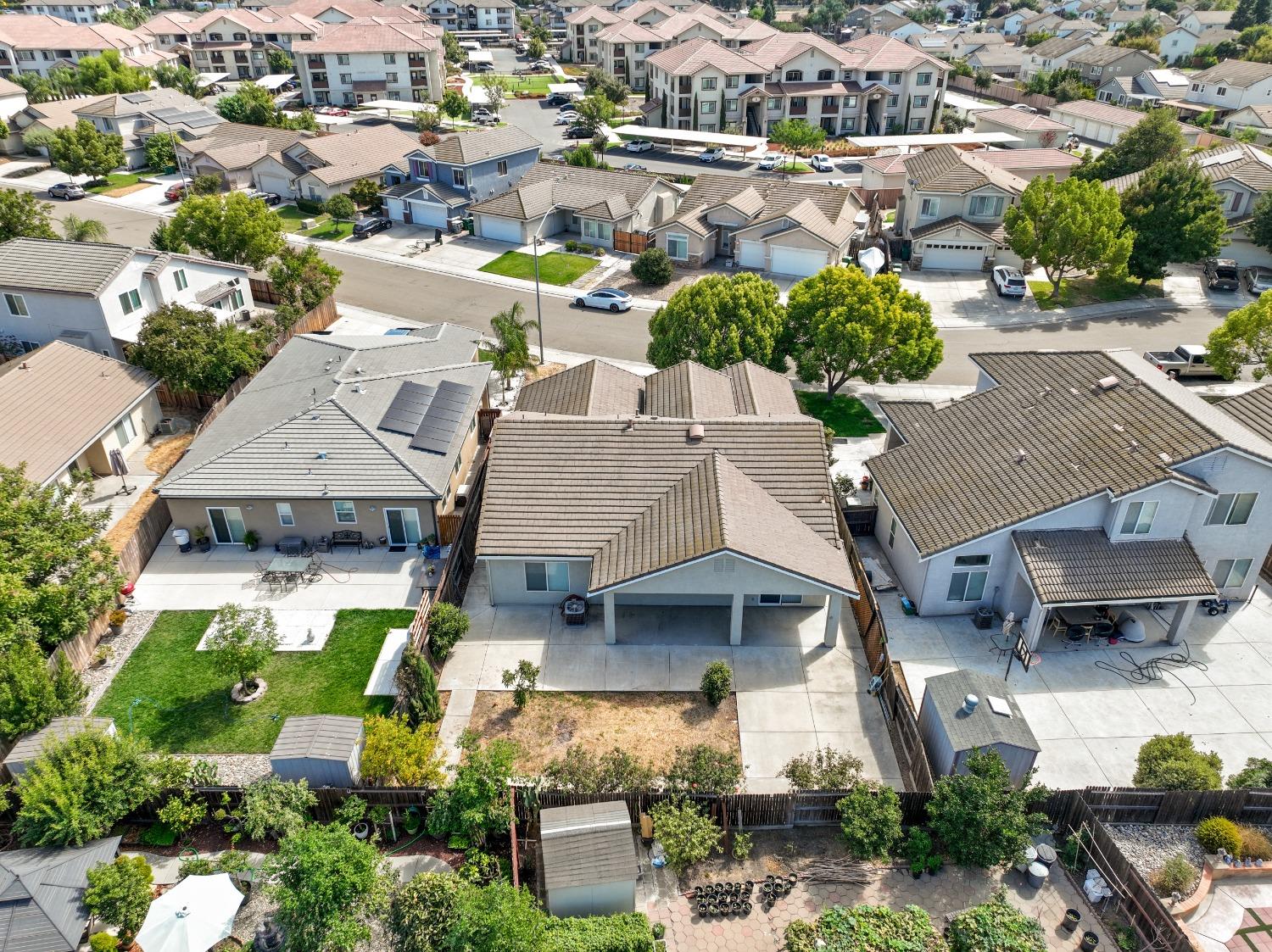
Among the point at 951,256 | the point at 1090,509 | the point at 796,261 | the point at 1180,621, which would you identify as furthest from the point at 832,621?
the point at 951,256

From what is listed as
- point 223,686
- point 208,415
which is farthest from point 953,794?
point 208,415

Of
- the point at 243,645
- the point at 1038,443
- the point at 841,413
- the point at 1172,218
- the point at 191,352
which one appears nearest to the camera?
the point at 243,645

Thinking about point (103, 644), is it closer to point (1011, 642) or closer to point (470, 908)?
point (470, 908)

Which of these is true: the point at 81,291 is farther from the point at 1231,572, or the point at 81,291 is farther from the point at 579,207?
the point at 1231,572

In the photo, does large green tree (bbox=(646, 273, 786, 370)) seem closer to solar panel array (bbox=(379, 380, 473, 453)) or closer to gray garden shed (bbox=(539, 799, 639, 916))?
solar panel array (bbox=(379, 380, 473, 453))

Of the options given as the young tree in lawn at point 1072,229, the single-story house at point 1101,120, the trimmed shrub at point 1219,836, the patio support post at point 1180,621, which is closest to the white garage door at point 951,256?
the young tree in lawn at point 1072,229
